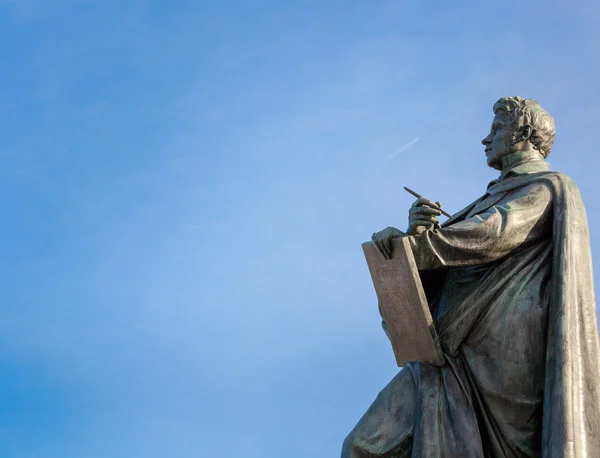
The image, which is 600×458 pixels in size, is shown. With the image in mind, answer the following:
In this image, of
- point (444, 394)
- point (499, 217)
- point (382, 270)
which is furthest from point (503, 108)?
point (444, 394)

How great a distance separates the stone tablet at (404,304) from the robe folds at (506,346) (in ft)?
0.56

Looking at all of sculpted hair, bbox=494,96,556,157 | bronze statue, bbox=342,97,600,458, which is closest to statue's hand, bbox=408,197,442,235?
bronze statue, bbox=342,97,600,458

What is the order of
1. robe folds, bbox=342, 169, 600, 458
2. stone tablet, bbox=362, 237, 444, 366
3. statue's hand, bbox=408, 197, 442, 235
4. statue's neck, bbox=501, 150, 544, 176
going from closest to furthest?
robe folds, bbox=342, 169, 600, 458
stone tablet, bbox=362, 237, 444, 366
statue's hand, bbox=408, 197, 442, 235
statue's neck, bbox=501, 150, 544, 176

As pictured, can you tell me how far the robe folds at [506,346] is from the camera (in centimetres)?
932

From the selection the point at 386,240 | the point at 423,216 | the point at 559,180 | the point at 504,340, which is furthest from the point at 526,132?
the point at 504,340

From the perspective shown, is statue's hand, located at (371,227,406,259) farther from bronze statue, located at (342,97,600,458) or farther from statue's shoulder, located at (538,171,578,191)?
statue's shoulder, located at (538,171,578,191)

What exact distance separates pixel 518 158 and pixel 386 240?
207 centimetres

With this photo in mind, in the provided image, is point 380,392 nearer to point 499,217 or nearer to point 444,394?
point 444,394

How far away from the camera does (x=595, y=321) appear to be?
379 inches

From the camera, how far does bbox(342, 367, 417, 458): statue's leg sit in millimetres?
9758

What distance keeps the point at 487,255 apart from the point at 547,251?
2.03ft

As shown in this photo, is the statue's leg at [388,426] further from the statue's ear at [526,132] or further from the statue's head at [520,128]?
the statue's ear at [526,132]

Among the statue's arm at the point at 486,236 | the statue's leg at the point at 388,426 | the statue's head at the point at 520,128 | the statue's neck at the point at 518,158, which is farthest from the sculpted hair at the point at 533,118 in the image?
the statue's leg at the point at 388,426

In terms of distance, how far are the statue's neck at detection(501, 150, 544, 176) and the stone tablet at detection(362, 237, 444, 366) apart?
1911mm
